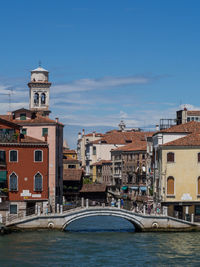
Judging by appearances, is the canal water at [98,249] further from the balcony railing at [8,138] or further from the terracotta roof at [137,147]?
the terracotta roof at [137,147]

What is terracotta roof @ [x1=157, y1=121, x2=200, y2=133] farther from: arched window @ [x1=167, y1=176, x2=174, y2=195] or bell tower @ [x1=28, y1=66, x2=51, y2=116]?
bell tower @ [x1=28, y1=66, x2=51, y2=116]

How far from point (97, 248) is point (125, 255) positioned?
3.48 m

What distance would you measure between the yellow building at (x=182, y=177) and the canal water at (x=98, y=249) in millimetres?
4618

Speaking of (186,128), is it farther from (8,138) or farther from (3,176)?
(3,176)

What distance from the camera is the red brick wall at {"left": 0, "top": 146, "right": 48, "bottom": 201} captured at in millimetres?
62969

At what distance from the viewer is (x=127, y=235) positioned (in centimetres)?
5891

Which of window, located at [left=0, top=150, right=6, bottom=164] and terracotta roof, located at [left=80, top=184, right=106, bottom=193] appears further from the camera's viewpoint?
terracotta roof, located at [left=80, top=184, right=106, bottom=193]

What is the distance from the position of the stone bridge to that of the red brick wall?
166 inches

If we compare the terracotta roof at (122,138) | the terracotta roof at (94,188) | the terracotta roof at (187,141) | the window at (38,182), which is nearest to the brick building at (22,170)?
the window at (38,182)

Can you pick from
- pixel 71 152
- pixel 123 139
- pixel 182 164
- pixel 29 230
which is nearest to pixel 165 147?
pixel 182 164

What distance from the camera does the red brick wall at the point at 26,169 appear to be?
62969mm

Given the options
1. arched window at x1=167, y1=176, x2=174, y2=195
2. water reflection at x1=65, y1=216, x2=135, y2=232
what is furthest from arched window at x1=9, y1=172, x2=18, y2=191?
arched window at x1=167, y1=176, x2=174, y2=195

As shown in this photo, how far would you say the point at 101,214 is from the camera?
196 feet

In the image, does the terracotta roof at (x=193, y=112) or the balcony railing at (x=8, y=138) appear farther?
the terracotta roof at (x=193, y=112)
